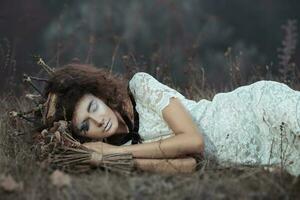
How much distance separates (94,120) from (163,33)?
3.34m

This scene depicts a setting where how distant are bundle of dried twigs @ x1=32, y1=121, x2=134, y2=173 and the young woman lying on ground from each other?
8cm

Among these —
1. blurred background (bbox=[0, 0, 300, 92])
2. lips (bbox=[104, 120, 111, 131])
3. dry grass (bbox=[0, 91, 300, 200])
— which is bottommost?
dry grass (bbox=[0, 91, 300, 200])

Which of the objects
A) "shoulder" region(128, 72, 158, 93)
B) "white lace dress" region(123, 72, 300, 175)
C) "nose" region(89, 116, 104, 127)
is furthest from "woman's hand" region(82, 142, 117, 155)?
"shoulder" region(128, 72, 158, 93)

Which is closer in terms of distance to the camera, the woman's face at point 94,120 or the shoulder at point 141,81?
the woman's face at point 94,120

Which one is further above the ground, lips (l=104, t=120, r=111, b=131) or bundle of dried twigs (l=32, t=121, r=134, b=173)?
lips (l=104, t=120, r=111, b=131)

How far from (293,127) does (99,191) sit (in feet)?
4.23

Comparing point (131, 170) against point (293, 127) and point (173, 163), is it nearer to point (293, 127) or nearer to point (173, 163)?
point (173, 163)

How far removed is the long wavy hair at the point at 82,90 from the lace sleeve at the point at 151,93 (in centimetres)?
11

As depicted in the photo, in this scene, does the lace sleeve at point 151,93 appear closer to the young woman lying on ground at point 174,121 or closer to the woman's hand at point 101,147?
the young woman lying on ground at point 174,121

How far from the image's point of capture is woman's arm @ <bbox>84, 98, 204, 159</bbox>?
3.92 m

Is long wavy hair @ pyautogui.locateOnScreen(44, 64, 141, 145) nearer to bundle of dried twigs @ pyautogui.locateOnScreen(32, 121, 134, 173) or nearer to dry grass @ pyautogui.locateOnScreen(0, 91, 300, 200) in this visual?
bundle of dried twigs @ pyautogui.locateOnScreen(32, 121, 134, 173)

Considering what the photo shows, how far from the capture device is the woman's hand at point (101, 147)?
12.9 feet

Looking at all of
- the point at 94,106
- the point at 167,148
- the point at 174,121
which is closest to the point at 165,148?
the point at 167,148

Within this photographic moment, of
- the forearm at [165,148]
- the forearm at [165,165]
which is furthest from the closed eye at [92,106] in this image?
the forearm at [165,165]
